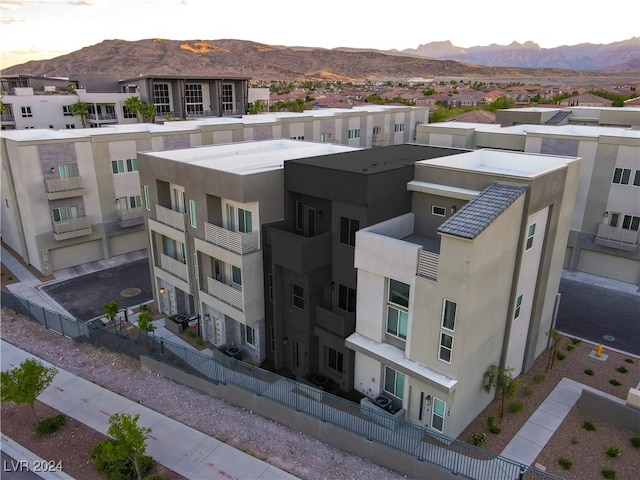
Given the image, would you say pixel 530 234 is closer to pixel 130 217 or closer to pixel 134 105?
pixel 130 217

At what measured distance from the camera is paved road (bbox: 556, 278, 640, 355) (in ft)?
82.3

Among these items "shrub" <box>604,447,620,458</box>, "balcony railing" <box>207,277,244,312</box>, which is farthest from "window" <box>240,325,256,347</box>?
"shrub" <box>604,447,620,458</box>

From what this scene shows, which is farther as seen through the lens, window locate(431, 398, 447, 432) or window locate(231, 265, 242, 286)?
window locate(231, 265, 242, 286)

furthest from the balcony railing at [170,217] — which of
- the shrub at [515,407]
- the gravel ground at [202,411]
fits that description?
the shrub at [515,407]

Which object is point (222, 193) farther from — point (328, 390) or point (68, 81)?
point (68, 81)

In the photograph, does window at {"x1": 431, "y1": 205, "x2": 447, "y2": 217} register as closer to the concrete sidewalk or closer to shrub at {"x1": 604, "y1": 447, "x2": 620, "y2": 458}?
shrub at {"x1": 604, "y1": 447, "x2": 620, "y2": 458}

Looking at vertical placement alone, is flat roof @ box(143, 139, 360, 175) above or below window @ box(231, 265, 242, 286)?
above

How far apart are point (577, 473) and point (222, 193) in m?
17.9

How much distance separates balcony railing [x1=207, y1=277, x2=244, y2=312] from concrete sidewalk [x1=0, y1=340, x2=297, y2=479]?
229 inches

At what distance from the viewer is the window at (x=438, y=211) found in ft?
62.7

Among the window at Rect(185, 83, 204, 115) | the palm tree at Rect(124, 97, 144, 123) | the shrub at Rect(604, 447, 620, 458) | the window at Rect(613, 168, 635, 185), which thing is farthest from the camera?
the window at Rect(185, 83, 204, 115)

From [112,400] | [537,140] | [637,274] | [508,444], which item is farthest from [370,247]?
[637,274]

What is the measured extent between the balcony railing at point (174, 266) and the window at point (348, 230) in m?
10.3

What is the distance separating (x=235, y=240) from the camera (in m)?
20.9
